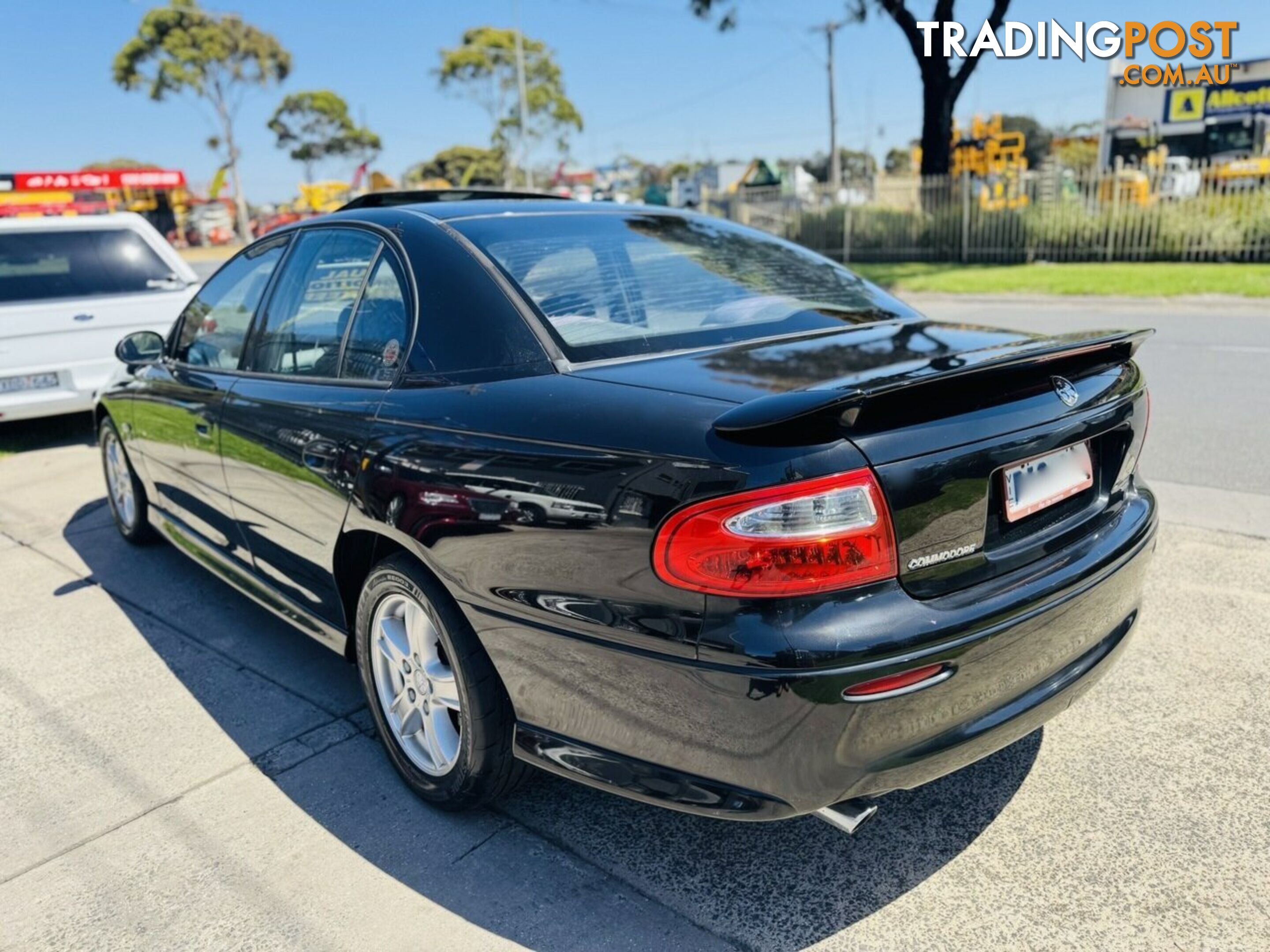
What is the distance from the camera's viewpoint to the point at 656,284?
2912 mm

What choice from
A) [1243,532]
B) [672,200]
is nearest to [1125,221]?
[1243,532]

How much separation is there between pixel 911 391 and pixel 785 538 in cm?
42

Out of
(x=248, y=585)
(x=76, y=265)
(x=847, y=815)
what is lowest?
(x=847, y=815)

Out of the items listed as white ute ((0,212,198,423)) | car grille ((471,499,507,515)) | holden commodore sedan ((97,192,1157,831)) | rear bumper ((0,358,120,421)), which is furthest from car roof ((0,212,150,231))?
car grille ((471,499,507,515))

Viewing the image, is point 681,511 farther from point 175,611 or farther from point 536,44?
point 536,44

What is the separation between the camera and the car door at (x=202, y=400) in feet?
11.7

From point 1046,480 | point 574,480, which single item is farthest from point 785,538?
point 1046,480

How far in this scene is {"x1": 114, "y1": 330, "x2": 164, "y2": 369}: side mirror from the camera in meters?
4.40

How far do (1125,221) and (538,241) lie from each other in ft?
59.8

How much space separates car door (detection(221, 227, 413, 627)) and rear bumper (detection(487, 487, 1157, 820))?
86 cm

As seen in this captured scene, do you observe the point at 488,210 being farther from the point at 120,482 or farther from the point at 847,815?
the point at 120,482

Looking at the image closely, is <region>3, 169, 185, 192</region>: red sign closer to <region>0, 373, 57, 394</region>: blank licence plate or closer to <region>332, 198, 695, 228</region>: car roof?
<region>0, 373, 57, 394</region>: blank licence plate

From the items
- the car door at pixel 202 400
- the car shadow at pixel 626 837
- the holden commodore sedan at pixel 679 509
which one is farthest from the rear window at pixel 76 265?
the car shadow at pixel 626 837

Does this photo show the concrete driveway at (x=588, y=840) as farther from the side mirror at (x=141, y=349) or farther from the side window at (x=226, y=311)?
the side mirror at (x=141, y=349)
